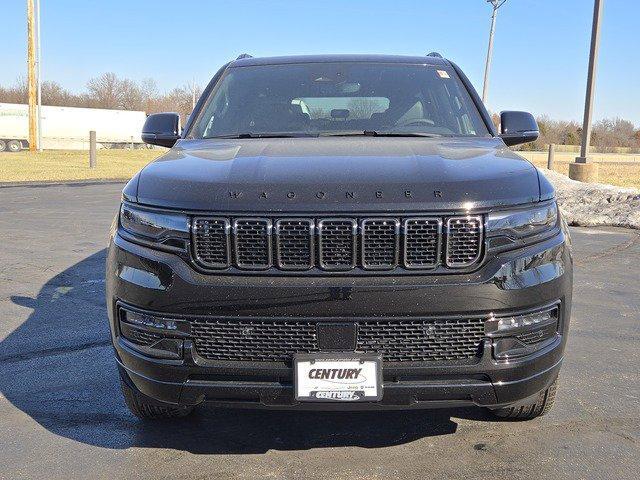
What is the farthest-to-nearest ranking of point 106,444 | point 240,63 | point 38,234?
point 38,234
point 240,63
point 106,444

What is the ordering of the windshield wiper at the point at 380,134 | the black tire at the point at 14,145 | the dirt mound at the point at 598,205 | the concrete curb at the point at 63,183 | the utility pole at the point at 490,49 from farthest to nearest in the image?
the black tire at the point at 14,145 < the utility pole at the point at 490,49 < the concrete curb at the point at 63,183 < the dirt mound at the point at 598,205 < the windshield wiper at the point at 380,134

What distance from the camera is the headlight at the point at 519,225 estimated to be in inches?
115

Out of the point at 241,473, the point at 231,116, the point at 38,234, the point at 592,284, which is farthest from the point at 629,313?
the point at 38,234

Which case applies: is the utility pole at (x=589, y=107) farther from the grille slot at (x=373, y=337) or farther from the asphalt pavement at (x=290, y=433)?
the grille slot at (x=373, y=337)

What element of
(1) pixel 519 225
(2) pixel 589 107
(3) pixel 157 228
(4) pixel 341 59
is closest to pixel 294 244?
(3) pixel 157 228

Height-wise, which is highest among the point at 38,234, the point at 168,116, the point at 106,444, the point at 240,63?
the point at 240,63

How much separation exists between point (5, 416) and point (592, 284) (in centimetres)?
542

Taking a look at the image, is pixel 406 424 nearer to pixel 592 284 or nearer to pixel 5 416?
pixel 5 416

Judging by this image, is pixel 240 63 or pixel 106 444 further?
pixel 240 63

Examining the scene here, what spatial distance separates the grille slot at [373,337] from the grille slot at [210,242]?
0.23 metres

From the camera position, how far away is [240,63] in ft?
16.7

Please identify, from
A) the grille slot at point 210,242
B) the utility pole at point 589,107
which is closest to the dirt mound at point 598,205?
the utility pole at point 589,107

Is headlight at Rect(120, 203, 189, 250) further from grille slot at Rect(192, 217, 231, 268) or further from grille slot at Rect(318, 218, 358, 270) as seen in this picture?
grille slot at Rect(318, 218, 358, 270)

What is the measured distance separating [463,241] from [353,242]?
433mm
